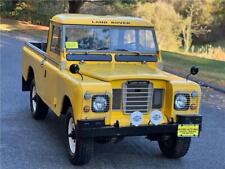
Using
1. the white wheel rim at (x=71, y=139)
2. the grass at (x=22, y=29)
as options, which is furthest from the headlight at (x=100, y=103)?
the grass at (x=22, y=29)

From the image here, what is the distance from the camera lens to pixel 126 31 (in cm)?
759

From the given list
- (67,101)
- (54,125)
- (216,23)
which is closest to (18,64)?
(54,125)

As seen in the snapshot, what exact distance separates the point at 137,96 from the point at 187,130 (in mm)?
738

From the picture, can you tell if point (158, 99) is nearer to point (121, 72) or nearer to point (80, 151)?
point (121, 72)

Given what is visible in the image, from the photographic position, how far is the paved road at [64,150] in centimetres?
627

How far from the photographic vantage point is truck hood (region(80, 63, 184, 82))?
20.2ft

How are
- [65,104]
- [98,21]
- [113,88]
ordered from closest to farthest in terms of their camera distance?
[113,88], [65,104], [98,21]

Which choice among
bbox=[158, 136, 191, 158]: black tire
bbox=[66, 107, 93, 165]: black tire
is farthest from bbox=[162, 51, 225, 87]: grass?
bbox=[66, 107, 93, 165]: black tire

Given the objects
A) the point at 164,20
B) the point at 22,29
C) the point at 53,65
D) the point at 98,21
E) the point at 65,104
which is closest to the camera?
the point at 65,104

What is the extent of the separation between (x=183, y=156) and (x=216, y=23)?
1650 inches

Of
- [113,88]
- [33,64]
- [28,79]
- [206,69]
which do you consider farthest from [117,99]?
[206,69]

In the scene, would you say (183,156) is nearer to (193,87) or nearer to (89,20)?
(193,87)

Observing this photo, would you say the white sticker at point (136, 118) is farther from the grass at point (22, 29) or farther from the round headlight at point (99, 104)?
the grass at point (22, 29)

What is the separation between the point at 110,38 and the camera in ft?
24.7
